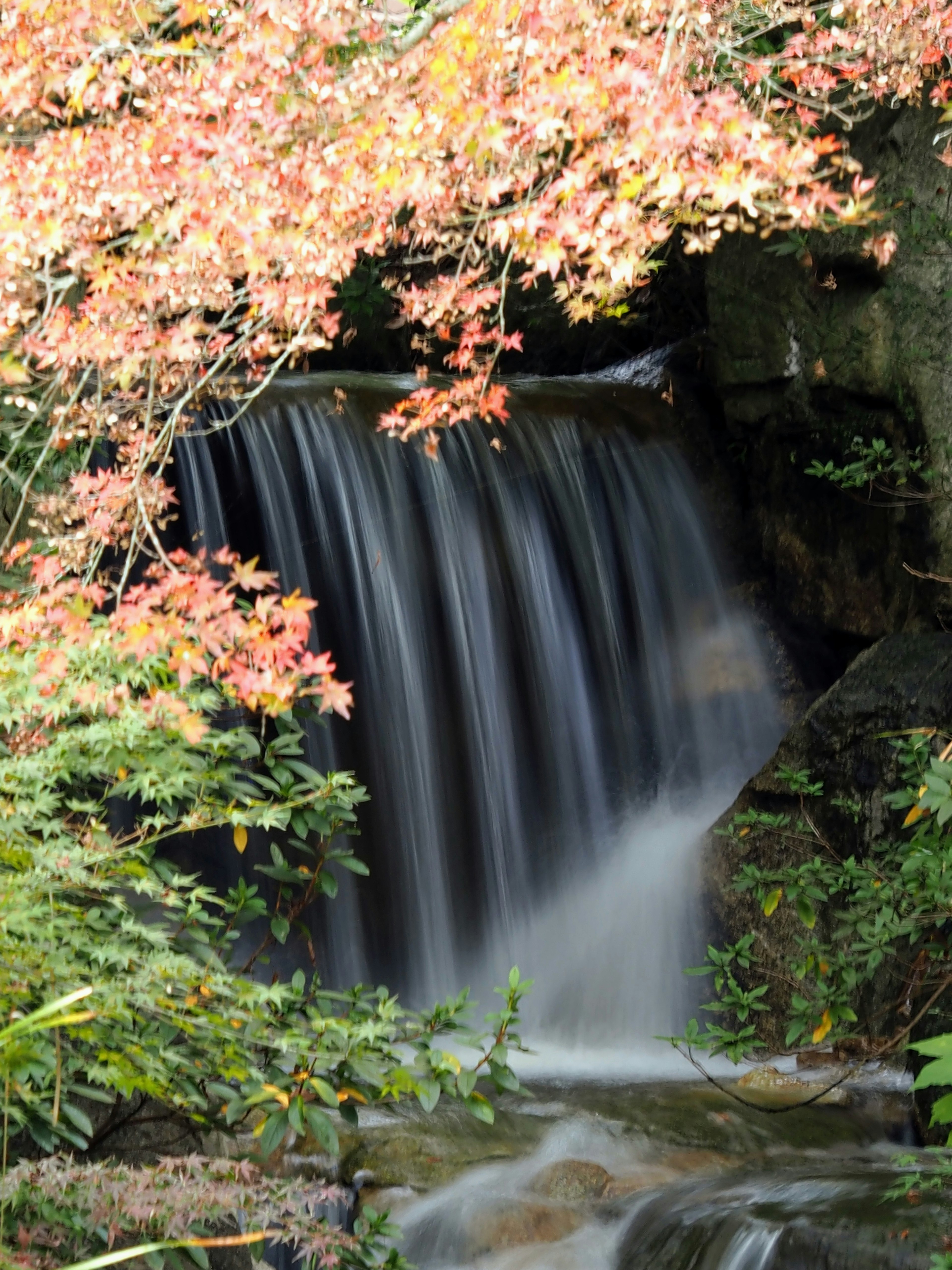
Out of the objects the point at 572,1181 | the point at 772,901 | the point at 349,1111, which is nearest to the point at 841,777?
the point at 772,901

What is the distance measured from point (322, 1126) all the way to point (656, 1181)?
7.96 ft

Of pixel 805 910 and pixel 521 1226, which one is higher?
pixel 805 910

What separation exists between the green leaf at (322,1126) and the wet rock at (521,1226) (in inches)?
72.8

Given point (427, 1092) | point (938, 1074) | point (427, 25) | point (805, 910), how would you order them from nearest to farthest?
point (938, 1074)
point (427, 1092)
point (427, 25)
point (805, 910)

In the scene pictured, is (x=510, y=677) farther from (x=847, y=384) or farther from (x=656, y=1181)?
(x=656, y=1181)

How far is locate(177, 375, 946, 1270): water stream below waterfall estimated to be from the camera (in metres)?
6.83

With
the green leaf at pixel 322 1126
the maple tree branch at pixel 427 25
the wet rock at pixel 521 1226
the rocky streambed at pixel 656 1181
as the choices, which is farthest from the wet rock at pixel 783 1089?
the maple tree branch at pixel 427 25

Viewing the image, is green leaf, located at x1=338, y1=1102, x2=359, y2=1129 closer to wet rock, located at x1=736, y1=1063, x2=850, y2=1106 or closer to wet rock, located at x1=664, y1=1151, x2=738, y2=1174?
wet rock, located at x1=664, y1=1151, x2=738, y2=1174

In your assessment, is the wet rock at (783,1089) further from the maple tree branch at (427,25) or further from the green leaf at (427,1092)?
the maple tree branch at (427,25)

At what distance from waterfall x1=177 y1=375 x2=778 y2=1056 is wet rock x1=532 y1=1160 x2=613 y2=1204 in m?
2.22

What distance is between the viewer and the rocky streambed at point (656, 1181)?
3660mm

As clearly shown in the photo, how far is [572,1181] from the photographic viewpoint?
180 inches

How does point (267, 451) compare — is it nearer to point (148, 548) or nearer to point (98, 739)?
point (148, 548)

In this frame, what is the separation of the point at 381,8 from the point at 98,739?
284cm
